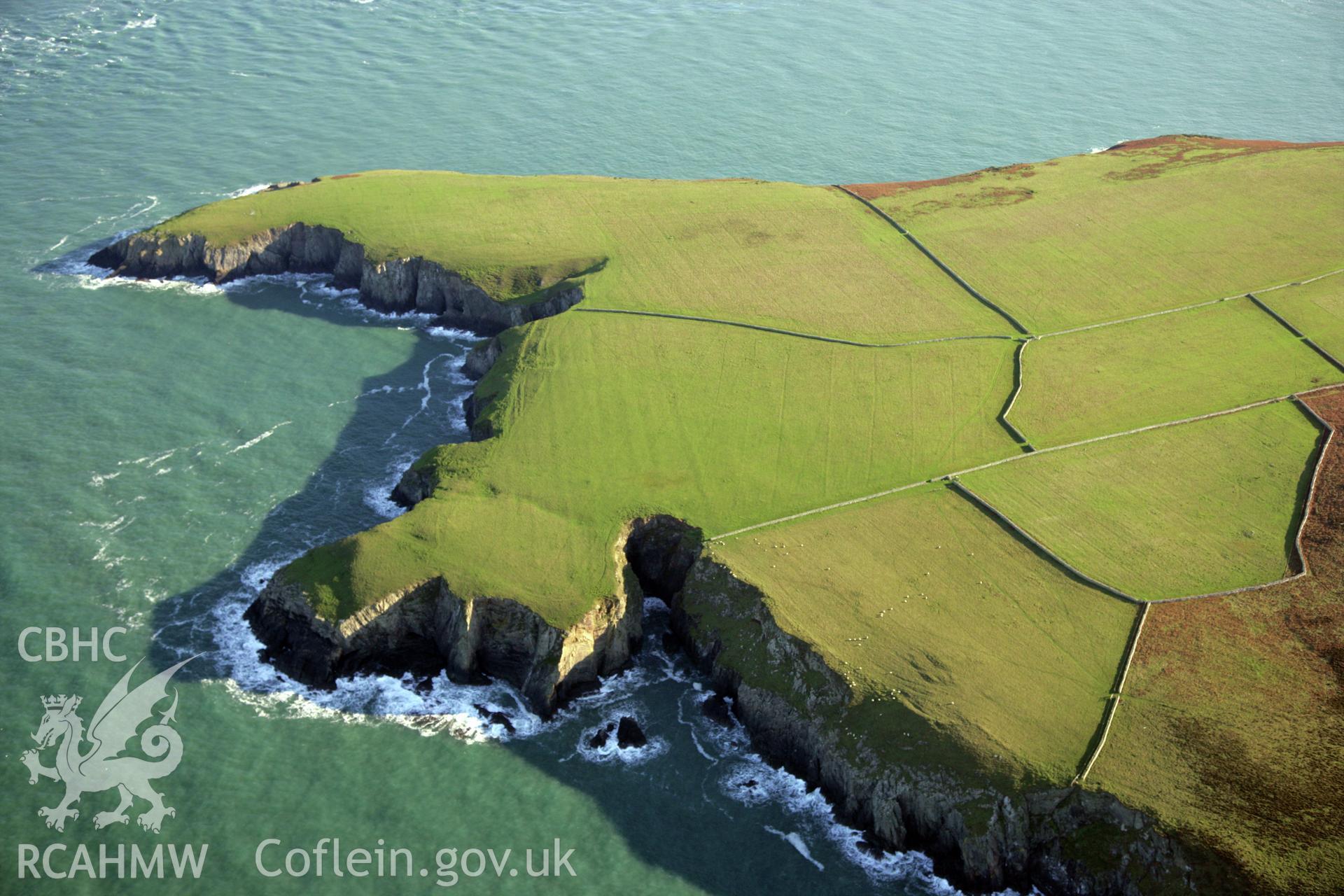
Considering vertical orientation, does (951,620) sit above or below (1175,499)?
below

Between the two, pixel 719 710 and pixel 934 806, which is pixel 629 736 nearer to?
pixel 719 710

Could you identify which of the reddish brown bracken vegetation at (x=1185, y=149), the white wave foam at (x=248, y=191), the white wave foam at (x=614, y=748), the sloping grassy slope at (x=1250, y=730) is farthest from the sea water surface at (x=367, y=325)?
the sloping grassy slope at (x=1250, y=730)

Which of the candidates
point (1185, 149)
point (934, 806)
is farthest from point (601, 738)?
point (1185, 149)

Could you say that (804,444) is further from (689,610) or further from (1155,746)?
(1155,746)

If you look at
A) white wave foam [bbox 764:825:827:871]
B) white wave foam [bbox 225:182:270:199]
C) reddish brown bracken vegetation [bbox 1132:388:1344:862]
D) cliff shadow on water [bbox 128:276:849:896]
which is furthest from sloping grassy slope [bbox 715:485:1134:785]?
white wave foam [bbox 225:182:270:199]

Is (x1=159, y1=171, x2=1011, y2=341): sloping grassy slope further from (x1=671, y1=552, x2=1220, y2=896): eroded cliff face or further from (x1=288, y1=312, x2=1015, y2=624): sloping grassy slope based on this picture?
(x1=671, y1=552, x2=1220, y2=896): eroded cliff face

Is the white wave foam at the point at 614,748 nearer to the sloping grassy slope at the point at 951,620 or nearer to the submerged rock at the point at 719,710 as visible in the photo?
the submerged rock at the point at 719,710
